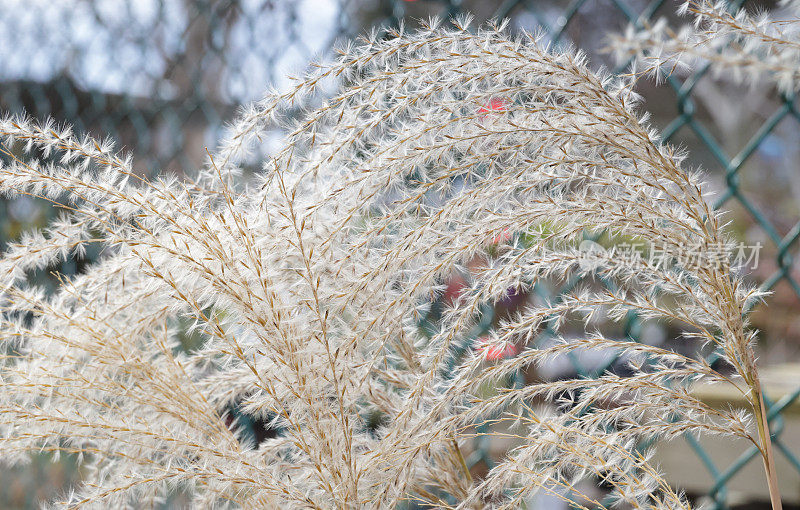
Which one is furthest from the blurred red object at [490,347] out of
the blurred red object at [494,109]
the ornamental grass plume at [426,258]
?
the blurred red object at [494,109]

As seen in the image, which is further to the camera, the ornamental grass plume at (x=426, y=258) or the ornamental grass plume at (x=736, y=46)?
the ornamental grass plume at (x=426, y=258)

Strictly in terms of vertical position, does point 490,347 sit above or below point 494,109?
below

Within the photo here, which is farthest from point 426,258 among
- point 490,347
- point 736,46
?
point 736,46

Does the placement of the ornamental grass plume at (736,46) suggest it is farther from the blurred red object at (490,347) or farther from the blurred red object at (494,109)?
the blurred red object at (490,347)

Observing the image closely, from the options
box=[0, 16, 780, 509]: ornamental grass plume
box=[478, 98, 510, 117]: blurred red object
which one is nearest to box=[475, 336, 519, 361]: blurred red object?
box=[0, 16, 780, 509]: ornamental grass plume

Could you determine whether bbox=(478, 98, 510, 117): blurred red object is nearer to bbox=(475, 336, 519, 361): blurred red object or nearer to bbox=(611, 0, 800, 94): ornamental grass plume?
bbox=(611, 0, 800, 94): ornamental grass plume

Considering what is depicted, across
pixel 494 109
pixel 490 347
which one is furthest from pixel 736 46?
pixel 490 347

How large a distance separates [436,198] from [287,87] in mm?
234

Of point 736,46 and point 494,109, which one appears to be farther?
point 494,109

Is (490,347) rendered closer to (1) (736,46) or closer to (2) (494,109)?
(2) (494,109)

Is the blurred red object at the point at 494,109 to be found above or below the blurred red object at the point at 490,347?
above

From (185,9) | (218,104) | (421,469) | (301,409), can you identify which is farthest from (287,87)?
(185,9)

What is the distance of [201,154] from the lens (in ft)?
5.97

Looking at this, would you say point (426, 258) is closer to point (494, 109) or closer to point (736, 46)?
point (494, 109)
